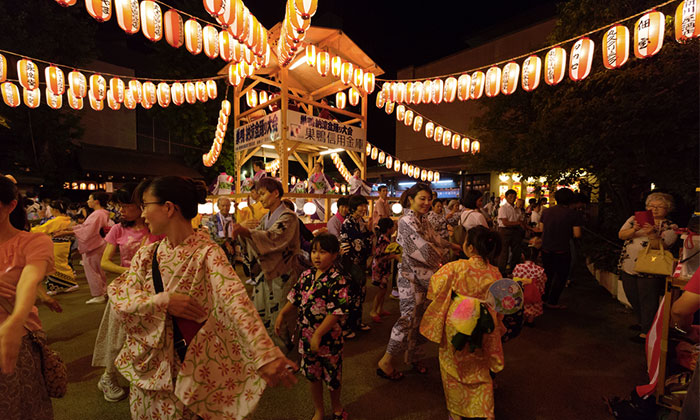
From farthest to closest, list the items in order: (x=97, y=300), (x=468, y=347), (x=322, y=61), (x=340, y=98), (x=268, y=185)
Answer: (x=340, y=98), (x=322, y=61), (x=97, y=300), (x=268, y=185), (x=468, y=347)

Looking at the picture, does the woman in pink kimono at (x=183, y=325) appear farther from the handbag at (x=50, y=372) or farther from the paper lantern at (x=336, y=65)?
the paper lantern at (x=336, y=65)

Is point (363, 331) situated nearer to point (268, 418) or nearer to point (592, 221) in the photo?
point (268, 418)

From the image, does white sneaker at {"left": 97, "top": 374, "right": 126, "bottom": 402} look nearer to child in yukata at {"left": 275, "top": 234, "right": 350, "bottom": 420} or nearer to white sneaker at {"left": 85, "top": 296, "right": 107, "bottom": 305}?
child in yukata at {"left": 275, "top": 234, "right": 350, "bottom": 420}

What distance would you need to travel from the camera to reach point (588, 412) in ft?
9.58

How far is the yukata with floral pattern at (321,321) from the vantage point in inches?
99.0

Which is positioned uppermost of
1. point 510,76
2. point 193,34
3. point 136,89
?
point 193,34

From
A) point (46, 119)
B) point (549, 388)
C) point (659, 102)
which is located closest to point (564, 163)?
point (659, 102)

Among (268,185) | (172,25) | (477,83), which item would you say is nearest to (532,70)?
(477,83)

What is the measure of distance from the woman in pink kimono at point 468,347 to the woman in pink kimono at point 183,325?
1612mm

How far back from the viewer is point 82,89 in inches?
326

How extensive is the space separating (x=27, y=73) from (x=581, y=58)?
40.8ft

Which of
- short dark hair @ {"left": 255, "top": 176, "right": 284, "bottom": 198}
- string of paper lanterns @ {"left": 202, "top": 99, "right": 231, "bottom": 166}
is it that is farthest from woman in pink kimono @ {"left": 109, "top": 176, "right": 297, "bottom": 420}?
string of paper lanterns @ {"left": 202, "top": 99, "right": 231, "bottom": 166}

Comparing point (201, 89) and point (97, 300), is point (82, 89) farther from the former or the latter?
point (97, 300)

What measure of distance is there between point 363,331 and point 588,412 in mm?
2683
